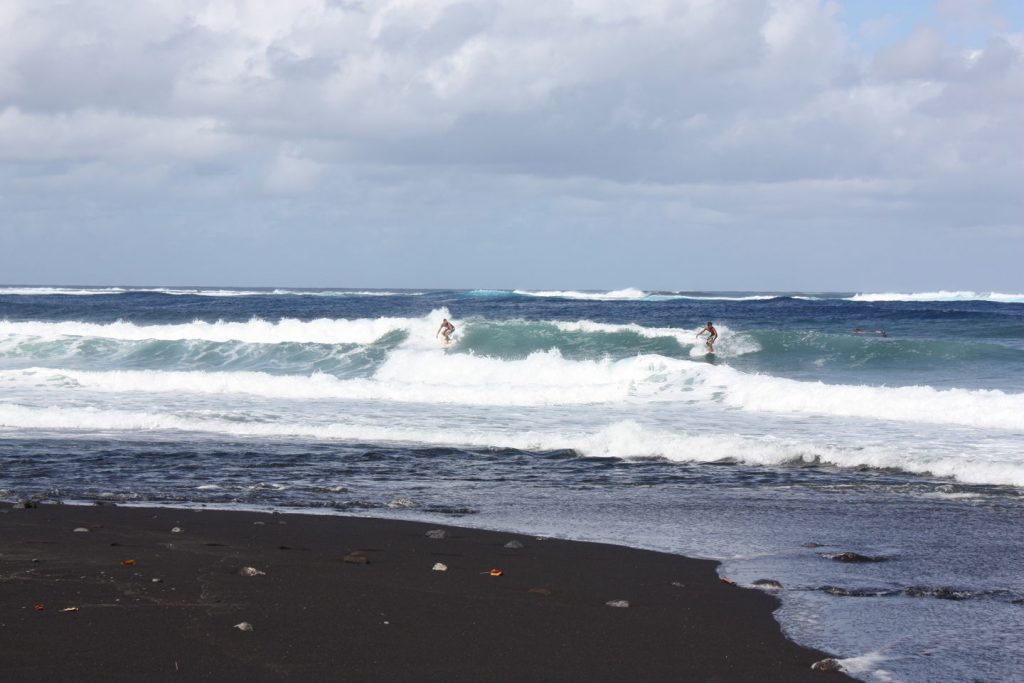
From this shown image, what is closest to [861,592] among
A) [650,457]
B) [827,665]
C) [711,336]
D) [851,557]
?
[851,557]

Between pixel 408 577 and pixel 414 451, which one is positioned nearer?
pixel 408 577

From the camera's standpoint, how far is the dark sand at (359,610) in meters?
4.98

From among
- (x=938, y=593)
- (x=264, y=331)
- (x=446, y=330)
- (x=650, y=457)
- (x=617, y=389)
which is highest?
(x=446, y=330)

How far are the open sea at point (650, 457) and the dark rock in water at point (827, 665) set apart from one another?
10cm

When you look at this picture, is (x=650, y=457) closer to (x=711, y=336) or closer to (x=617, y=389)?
(x=617, y=389)

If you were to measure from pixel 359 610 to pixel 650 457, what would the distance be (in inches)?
294

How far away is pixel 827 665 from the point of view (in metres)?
5.10

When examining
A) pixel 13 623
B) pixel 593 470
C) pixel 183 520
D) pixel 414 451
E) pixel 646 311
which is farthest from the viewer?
pixel 646 311

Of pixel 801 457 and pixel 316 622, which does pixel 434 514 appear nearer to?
pixel 316 622

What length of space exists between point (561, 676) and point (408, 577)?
6.93 feet

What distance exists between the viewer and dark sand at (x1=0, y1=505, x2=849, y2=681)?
498 centimetres

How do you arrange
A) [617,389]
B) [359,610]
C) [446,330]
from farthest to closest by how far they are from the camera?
[446,330], [617,389], [359,610]

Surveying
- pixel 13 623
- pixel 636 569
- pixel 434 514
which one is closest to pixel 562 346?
pixel 434 514

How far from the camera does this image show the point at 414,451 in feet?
43.1
